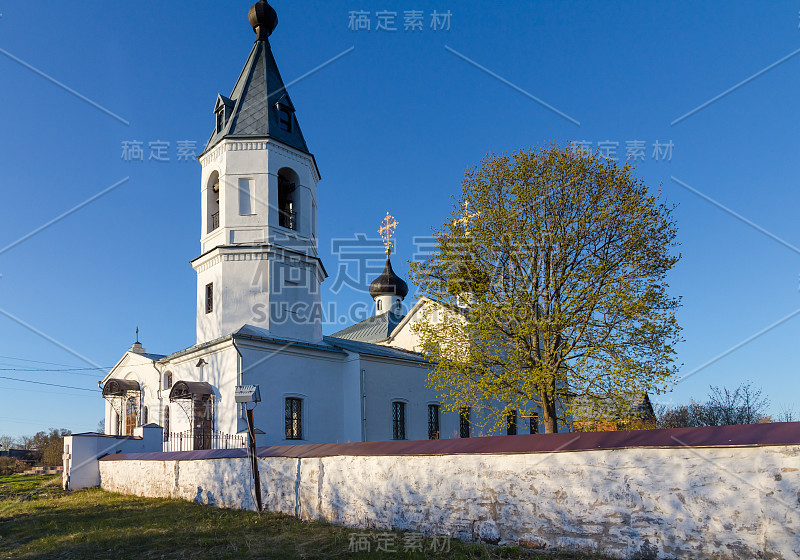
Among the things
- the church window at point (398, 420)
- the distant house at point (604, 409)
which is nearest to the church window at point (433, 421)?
the church window at point (398, 420)

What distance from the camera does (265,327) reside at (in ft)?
61.6

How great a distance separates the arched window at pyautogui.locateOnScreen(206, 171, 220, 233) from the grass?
985 centimetres

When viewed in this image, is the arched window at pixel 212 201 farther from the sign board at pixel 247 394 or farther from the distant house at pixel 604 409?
the distant house at pixel 604 409

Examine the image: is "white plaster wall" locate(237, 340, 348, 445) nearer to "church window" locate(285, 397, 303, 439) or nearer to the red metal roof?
"church window" locate(285, 397, 303, 439)

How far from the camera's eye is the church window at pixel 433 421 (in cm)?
2244

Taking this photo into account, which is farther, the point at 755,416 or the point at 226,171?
the point at 755,416

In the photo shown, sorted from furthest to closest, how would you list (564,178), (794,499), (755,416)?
1. (755,416)
2. (564,178)
3. (794,499)

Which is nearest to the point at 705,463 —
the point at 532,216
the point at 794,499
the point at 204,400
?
the point at 794,499

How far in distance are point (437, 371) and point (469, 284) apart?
102 inches

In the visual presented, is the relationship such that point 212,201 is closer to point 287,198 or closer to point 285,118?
point 287,198

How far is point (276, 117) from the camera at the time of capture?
67.8 feet

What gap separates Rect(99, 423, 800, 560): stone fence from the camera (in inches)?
213

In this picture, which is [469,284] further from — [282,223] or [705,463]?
[705,463]

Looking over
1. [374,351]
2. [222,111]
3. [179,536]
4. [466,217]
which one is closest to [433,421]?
[374,351]
